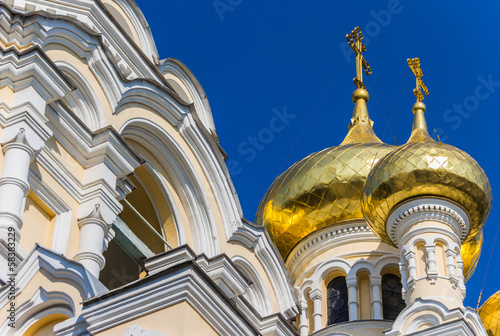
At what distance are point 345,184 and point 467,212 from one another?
281 cm

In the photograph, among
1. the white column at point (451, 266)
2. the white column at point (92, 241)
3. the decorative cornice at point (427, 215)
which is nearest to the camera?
the white column at point (92, 241)

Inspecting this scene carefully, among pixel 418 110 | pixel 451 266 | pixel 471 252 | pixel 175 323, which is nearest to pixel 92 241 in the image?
pixel 175 323

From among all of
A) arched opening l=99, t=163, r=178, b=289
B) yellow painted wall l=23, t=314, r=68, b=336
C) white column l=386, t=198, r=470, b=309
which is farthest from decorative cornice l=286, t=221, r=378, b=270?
yellow painted wall l=23, t=314, r=68, b=336

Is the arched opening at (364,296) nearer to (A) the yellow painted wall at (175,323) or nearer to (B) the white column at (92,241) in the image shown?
(B) the white column at (92,241)

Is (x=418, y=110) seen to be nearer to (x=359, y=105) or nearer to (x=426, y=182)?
A: (x=359, y=105)

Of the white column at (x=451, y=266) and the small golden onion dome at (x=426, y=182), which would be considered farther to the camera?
the small golden onion dome at (x=426, y=182)

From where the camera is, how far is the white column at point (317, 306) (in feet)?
52.9

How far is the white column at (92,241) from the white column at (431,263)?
579cm

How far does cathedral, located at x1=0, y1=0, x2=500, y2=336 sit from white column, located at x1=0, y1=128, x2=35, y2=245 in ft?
0.04

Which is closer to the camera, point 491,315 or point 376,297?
point 491,315

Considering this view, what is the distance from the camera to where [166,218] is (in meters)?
10.3

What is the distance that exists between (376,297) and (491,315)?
4.83 ft

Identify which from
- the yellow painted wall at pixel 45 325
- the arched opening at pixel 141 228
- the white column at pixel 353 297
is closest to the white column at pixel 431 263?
the white column at pixel 353 297

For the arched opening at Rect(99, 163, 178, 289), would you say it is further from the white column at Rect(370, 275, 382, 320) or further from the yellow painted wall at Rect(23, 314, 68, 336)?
the white column at Rect(370, 275, 382, 320)
